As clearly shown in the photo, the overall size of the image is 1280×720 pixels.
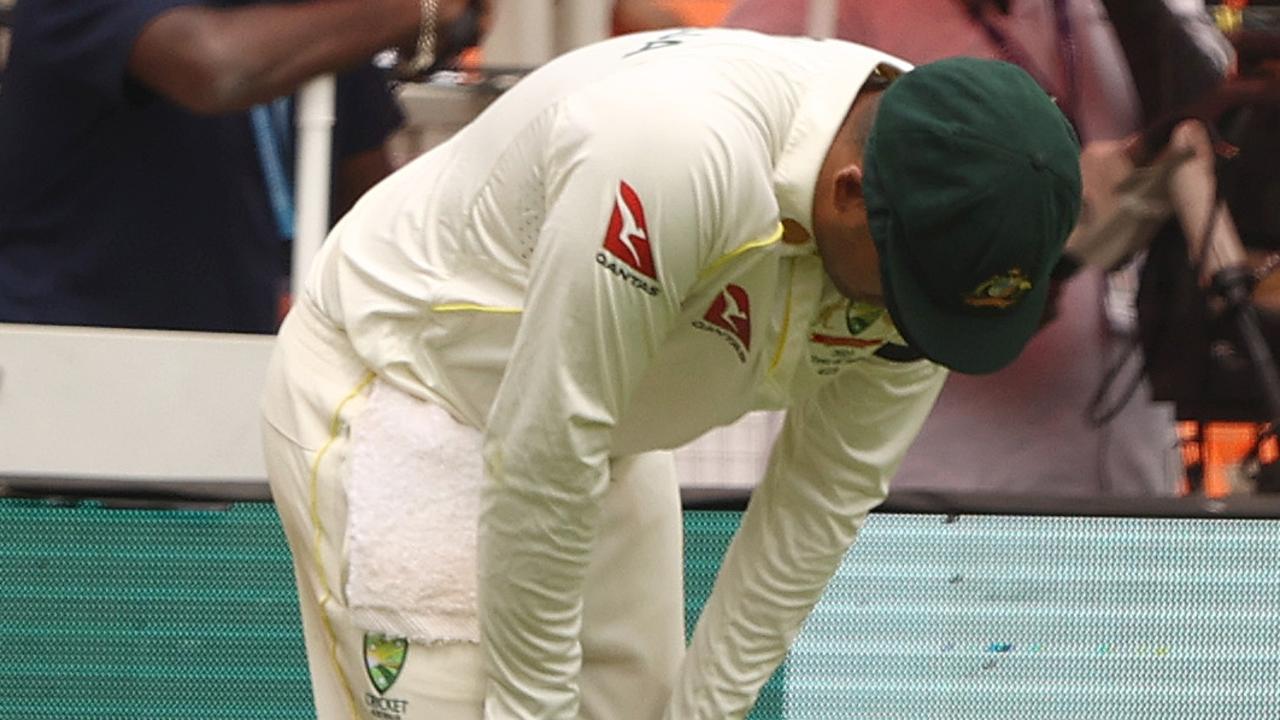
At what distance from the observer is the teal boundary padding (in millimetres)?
2889

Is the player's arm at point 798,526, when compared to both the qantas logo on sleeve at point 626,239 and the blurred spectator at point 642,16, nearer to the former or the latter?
the qantas logo on sleeve at point 626,239

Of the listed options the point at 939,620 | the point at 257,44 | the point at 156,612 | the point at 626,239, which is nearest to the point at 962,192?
the point at 626,239

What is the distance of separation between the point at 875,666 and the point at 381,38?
113 centimetres

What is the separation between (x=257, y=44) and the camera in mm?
2938

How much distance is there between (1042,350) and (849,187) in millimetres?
1785

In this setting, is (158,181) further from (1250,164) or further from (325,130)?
(1250,164)

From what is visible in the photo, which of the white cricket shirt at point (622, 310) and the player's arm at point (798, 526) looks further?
the player's arm at point (798, 526)

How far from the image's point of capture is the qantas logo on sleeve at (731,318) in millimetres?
2035

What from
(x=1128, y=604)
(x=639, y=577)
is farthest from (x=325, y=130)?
(x=1128, y=604)

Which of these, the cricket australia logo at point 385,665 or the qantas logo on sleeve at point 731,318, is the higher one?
the qantas logo on sleeve at point 731,318

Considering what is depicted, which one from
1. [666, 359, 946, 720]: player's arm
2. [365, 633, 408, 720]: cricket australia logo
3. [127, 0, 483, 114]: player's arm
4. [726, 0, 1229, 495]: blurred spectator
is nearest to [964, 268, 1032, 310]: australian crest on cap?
[666, 359, 946, 720]: player's arm

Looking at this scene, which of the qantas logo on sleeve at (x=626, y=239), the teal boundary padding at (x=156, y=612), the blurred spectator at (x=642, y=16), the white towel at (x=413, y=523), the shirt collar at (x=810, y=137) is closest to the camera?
the qantas logo on sleeve at (x=626, y=239)

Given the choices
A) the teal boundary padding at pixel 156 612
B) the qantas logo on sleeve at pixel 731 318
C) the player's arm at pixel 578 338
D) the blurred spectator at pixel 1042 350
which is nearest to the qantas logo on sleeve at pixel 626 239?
the player's arm at pixel 578 338

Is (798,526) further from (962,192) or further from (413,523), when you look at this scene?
(962,192)
